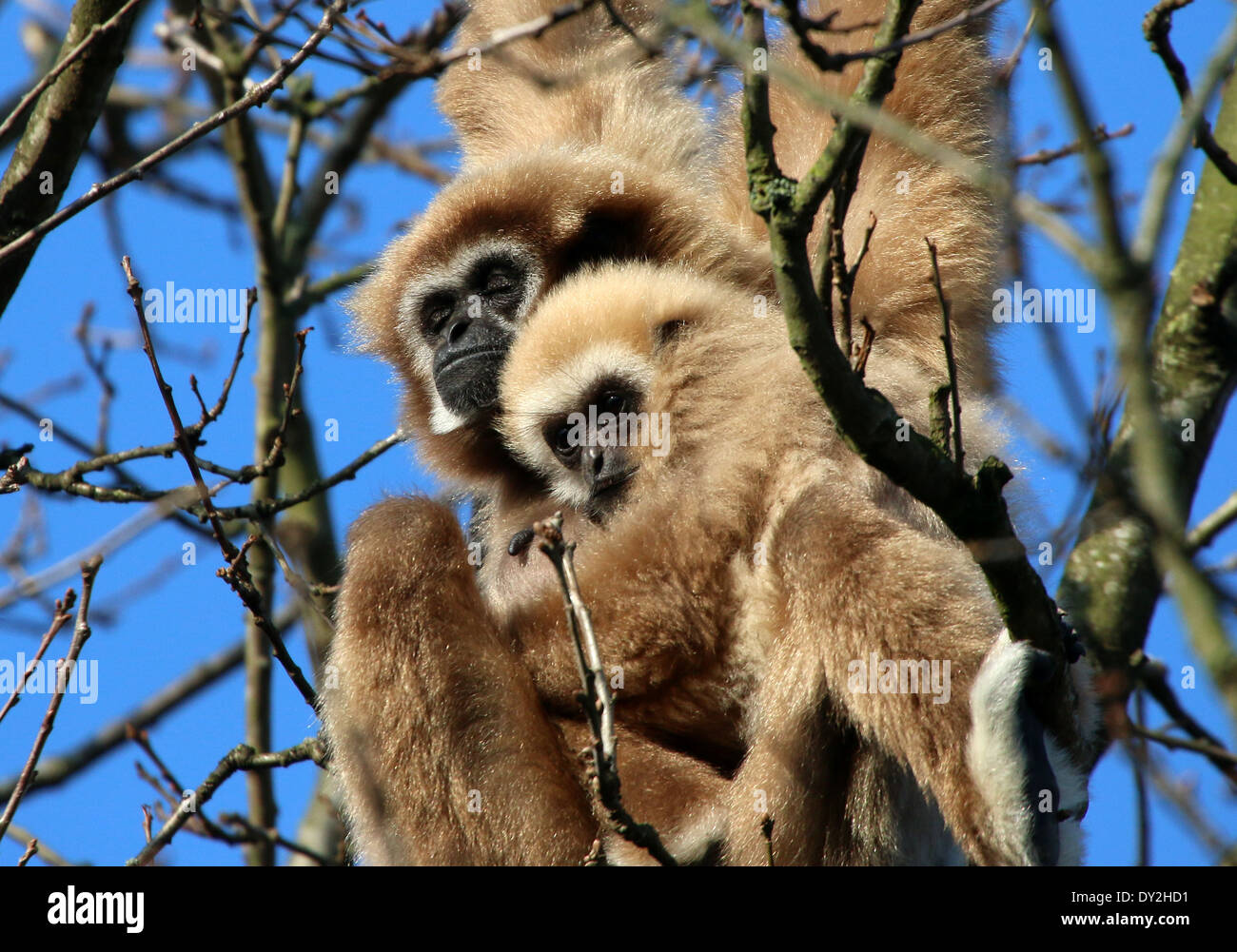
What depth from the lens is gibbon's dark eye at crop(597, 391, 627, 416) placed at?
17.7 feet

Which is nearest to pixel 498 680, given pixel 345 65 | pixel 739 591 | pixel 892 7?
pixel 739 591

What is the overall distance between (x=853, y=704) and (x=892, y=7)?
2.15 metres

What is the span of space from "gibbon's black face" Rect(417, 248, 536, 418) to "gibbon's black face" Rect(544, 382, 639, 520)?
39.6 inches

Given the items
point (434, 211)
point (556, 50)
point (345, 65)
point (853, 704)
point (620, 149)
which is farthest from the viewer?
point (556, 50)

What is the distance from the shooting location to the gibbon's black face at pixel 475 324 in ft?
21.0

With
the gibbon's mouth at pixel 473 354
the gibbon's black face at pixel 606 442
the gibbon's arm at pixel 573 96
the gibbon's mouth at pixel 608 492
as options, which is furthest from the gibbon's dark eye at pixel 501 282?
the gibbon's mouth at pixel 608 492

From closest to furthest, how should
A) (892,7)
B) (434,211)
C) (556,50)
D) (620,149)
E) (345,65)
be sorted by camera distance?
1. (892,7)
2. (345,65)
3. (434,211)
4. (620,149)
5. (556,50)

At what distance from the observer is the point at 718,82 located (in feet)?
26.3

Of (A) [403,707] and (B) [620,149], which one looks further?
(B) [620,149]

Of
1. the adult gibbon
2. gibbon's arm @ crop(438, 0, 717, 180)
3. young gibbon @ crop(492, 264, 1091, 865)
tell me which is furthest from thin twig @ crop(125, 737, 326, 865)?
gibbon's arm @ crop(438, 0, 717, 180)

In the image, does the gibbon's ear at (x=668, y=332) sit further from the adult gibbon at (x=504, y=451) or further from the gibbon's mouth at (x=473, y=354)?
the gibbon's mouth at (x=473, y=354)

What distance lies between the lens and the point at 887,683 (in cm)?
417

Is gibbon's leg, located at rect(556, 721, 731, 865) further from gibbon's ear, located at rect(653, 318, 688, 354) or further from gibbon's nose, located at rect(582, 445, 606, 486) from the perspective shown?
gibbon's ear, located at rect(653, 318, 688, 354)
